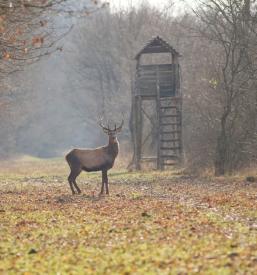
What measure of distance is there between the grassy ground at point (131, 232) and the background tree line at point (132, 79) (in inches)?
183

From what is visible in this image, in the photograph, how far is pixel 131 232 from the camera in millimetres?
12594

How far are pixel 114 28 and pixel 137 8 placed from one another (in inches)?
302

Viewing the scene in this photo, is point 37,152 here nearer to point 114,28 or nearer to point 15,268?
point 114,28

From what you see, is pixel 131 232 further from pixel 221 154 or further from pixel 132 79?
pixel 132 79

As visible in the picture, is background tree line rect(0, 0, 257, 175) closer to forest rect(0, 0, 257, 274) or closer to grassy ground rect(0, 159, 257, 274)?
forest rect(0, 0, 257, 274)

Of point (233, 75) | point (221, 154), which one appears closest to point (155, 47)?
point (233, 75)

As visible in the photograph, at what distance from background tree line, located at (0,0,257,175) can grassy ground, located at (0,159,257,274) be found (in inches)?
183

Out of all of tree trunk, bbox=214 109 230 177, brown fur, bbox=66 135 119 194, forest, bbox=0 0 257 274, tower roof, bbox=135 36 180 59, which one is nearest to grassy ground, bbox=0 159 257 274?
forest, bbox=0 0 257 274

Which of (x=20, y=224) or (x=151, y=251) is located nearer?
(x=151, y=251)

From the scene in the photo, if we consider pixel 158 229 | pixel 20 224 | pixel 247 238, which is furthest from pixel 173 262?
pixel 20 224

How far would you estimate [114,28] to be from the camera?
2778 inches

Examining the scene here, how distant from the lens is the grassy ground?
9703 millimetres

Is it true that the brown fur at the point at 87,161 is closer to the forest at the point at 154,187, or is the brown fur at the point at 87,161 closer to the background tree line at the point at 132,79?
the forest at the point at 154,187

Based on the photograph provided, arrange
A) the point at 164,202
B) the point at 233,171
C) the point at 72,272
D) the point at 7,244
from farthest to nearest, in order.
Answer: the point at 233,171
the point at 164,202
the point at 7,244
the point at 72,272
